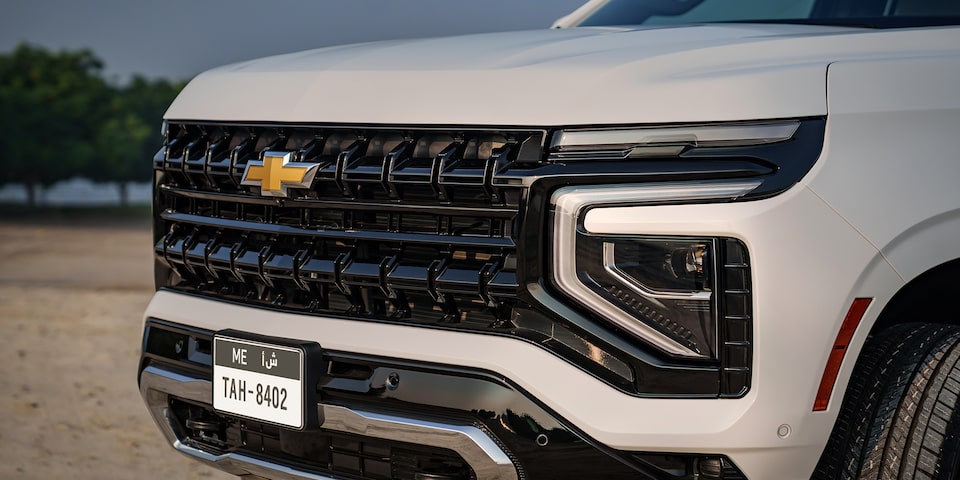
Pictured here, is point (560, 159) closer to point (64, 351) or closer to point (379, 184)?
point (379, 184)

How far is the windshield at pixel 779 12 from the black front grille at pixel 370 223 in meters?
1.33

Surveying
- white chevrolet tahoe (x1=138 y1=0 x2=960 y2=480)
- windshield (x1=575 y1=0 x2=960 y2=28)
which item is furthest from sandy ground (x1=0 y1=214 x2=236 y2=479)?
windshield (x1=575 y1=0 x2=960 y2=28)

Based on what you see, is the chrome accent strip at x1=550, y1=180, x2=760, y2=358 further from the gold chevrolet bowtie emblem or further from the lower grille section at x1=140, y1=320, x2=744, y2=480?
the gold chevrolet bowtie emblem

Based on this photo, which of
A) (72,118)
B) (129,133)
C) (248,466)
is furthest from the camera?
(129,133)

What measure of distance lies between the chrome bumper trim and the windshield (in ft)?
5.39

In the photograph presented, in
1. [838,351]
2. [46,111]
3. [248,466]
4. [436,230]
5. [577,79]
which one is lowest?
[248,466]

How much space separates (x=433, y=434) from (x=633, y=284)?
0.59 m

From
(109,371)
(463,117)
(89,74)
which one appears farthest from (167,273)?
(89,74)

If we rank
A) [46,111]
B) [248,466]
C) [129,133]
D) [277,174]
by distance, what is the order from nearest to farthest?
[277,174] → [248,466] → [46,111] → [129,133]

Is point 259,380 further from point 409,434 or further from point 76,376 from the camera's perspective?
point 76,376

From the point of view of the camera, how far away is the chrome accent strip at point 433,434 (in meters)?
2.44

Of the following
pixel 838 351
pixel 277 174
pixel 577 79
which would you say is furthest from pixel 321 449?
pixel 838 351

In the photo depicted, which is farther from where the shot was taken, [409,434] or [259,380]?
[259,380]

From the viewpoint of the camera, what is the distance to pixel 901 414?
7.89ft
